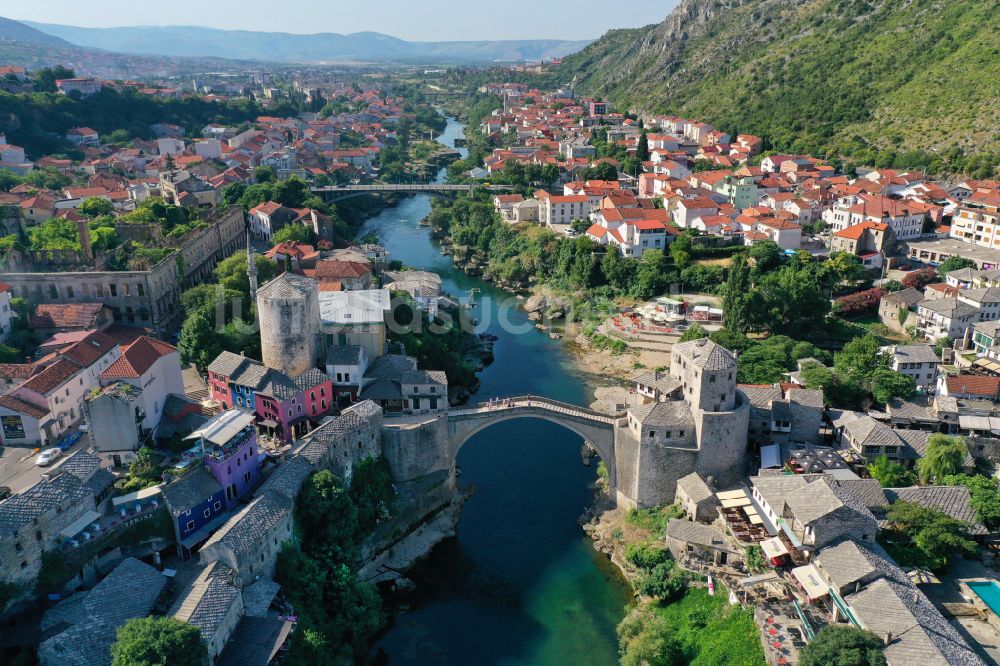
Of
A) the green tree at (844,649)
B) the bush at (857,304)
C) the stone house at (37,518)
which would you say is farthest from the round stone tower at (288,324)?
the bush at (857,304)

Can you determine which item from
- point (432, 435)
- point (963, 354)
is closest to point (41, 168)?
point (432, 435)

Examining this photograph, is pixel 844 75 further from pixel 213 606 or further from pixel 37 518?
pixel 37 518

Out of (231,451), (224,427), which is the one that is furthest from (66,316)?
(231,451)

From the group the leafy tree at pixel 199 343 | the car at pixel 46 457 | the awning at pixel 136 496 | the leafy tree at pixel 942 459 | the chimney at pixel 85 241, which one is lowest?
the leafy tree at pixel 942 459

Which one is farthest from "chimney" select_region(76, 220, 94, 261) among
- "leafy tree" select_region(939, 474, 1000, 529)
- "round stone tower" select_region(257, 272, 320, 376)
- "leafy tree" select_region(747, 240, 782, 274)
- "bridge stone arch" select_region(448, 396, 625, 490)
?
"leafy tree" select_region(939, 474, 1000, 529)

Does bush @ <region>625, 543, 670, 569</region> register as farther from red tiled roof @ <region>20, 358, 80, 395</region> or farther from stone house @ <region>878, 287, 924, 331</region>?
stone house @ <region>878, 287, 924, 331</region>

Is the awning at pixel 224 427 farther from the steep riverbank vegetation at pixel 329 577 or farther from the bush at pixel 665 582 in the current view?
the bush at pixel 665 582

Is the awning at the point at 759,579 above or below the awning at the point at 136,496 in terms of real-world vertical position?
below
